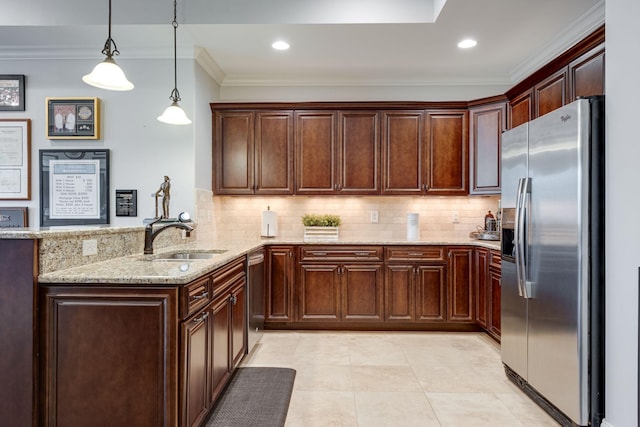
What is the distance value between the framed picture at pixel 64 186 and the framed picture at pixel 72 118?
0.16m

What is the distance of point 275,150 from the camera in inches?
169

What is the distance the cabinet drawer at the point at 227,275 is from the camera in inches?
91.1

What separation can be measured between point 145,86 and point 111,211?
1.21 metres

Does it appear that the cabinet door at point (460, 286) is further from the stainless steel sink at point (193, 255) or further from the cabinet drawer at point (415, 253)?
the stainless steel sink at point (193, 255)

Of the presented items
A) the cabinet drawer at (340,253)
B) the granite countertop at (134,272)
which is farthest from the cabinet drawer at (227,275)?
the cabinet drawer at (340,253)

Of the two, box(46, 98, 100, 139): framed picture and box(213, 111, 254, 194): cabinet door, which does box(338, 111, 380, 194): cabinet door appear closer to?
box(213, 111, 254, 194): cabinet door

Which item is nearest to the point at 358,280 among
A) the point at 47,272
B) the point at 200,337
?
the point at 200,337

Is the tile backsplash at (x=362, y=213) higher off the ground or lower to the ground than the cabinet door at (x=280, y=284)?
higher

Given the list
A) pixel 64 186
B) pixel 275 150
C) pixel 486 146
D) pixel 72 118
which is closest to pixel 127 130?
pixel 72 118

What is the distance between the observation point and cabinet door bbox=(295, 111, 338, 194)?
4.29m

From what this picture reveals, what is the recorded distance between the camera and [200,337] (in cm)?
203

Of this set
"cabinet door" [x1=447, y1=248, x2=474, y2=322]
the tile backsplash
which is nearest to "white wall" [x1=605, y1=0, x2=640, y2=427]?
"cabinet door" [x1=447, y1=248, x2=474, y2=322]

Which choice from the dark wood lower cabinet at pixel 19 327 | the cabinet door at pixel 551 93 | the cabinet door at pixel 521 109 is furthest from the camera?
the cabinet door at pixel 521 109

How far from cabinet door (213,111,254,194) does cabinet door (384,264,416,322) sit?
173cm
